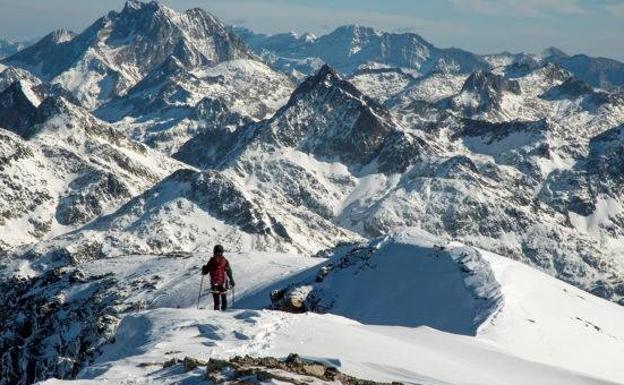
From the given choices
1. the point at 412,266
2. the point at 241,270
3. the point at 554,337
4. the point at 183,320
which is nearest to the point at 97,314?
the point at 241,270

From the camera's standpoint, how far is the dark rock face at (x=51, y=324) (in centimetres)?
9331

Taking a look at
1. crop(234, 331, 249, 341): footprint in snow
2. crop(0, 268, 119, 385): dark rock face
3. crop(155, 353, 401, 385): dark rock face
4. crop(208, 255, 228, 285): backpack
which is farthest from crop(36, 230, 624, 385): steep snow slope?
crop(0, 268, 119, 385): dark rock face

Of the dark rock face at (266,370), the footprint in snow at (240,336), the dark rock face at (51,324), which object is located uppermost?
the dark rock face at (266,370)

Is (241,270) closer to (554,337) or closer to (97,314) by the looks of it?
(97,314)

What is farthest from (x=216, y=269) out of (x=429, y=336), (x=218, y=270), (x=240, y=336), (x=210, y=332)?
(x=429, y=336)

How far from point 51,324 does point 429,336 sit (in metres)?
81.9

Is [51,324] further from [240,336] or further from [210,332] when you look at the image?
[240,336]

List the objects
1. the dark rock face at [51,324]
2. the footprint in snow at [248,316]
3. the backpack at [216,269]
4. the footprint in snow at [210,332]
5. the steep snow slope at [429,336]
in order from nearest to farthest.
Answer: the steep snow slope at [429,336]
the footprint in snow at [210,332]
the footprint in snow at [248,316]
the backpack at [216,269]
the dark rock face at [51,324]

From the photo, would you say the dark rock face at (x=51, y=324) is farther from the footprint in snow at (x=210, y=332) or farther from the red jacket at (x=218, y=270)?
the footprint in snow at (x=210, y=332)

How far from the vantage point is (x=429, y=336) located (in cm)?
3919

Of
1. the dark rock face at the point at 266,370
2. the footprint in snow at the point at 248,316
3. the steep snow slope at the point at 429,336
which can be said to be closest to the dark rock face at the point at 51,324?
the steep snow slope at the point at 429,336

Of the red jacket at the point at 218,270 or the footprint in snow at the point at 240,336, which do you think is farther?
the red jacket at the point at 218,270

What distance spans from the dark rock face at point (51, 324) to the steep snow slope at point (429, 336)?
3207cm

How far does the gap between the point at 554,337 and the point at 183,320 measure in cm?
3274
